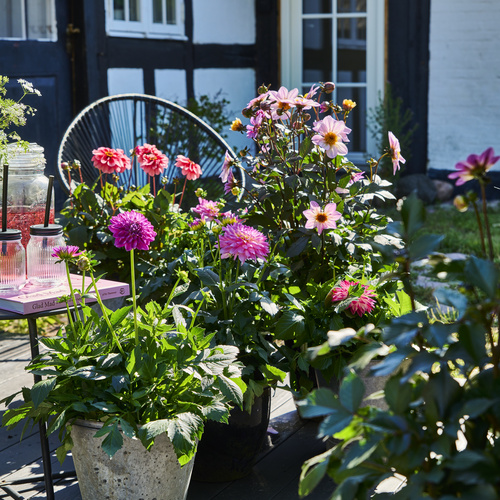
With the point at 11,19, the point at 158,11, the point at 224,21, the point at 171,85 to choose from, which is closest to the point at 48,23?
the point at 11,19

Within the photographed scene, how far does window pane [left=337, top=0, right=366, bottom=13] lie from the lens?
6.72 meters

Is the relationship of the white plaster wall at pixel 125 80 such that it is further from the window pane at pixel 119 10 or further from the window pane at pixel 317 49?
the window pane at pixel 317 49

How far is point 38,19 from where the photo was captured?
191 inches

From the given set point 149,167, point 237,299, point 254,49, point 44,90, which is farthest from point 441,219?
point 237,299

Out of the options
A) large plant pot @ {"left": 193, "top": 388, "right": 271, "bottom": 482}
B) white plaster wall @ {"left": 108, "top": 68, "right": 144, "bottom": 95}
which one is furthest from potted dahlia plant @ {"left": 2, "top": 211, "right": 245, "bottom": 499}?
white plaster wall @ {"left": 108, "top": 68, "right": 144, "bottom": 95}

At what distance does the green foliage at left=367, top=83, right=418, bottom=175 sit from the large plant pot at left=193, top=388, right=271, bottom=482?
4428 mm

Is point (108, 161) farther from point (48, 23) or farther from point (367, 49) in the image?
point (367, 49)

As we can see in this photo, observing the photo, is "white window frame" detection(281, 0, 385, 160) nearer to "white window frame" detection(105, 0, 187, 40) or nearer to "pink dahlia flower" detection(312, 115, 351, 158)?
"white window frame" detection(105, 0, 187, 40)

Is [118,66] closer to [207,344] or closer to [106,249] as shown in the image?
[106,249]

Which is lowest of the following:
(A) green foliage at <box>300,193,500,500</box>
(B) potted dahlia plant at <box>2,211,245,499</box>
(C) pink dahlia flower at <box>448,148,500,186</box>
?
(B) potted dahlia plant at <box>2,211,245,499</box>

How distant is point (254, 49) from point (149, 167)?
13.6ft

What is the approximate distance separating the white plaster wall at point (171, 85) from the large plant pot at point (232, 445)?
3917 millimetres

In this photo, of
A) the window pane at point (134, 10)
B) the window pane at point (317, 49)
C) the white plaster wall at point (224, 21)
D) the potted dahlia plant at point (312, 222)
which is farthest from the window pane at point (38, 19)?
the potted dahlia plant at point (312, 222)

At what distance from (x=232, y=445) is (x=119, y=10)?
154 inches
